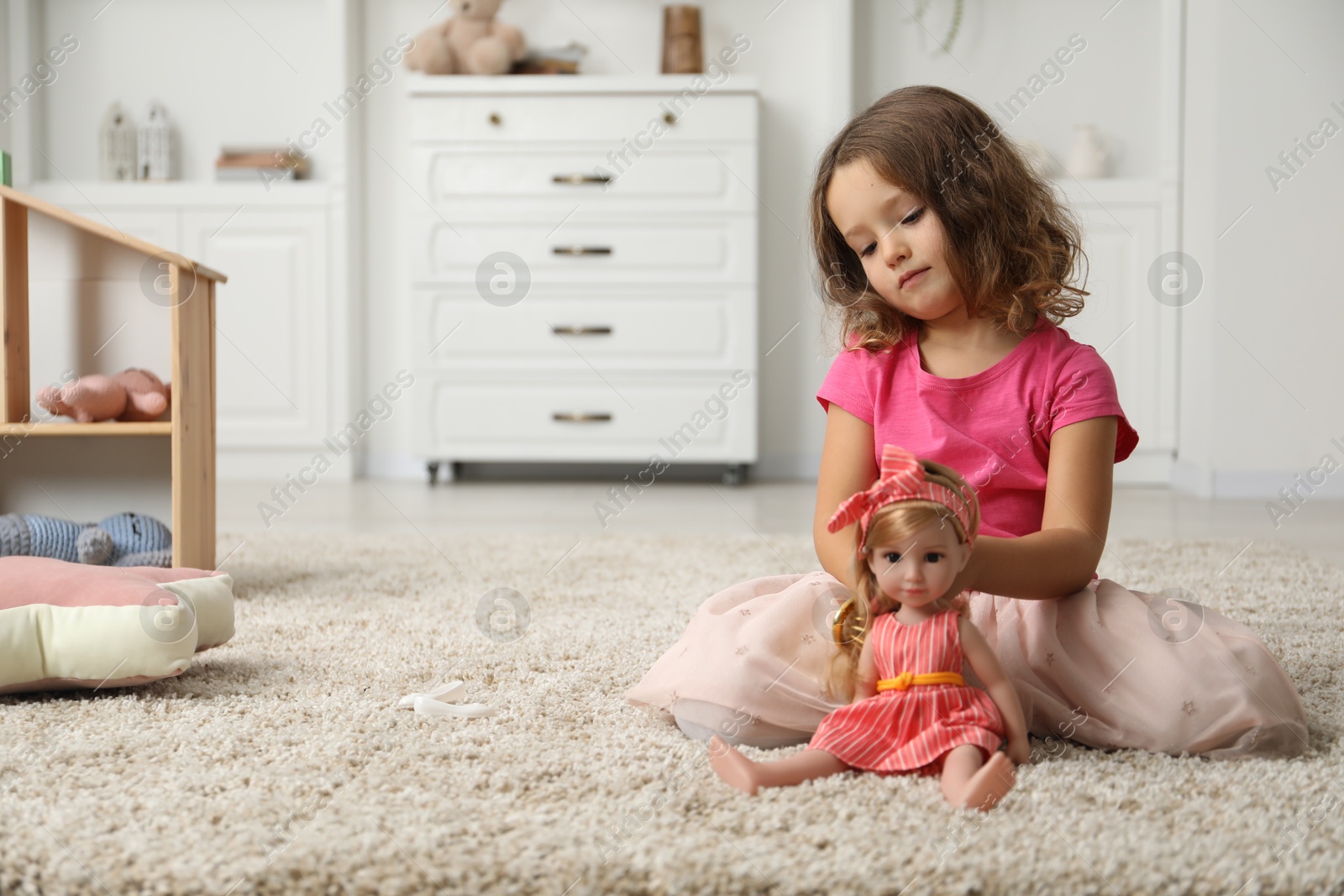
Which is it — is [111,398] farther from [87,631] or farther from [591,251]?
[591,251]

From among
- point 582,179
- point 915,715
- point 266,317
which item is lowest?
point 915,715

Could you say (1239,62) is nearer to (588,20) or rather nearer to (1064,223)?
(588,20)

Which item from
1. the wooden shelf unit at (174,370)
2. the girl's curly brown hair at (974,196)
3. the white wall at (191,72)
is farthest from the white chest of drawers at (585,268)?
the girl's curly brown hair at (974,196)

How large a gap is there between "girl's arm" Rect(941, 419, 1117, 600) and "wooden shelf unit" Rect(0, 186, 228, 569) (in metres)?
1.04

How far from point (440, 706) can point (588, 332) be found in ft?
6.71

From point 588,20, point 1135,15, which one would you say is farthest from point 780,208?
point 1135,15

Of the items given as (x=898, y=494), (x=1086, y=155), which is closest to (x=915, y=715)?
(x=898, y=494)

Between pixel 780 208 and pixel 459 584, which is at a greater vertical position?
pixel 780 208

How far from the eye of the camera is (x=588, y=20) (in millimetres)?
3076

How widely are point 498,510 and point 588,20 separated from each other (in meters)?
1.53

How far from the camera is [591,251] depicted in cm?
283

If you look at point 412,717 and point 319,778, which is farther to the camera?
point 412,717

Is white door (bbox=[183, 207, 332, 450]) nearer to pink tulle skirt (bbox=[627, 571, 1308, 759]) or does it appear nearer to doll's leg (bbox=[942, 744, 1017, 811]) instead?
pink tulle skirt (bbox=[627, 571, 1308, 759])

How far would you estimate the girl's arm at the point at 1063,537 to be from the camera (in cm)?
76
